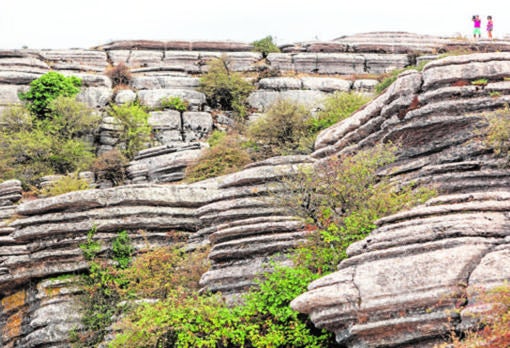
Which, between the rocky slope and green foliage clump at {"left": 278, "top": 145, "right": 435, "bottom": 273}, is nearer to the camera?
the rocky slope

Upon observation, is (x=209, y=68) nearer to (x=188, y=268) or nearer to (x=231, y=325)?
(x=188, y=268)

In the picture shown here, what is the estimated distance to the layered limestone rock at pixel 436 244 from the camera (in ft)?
39.8

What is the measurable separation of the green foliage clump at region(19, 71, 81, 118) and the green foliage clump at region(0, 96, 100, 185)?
2.02 feet

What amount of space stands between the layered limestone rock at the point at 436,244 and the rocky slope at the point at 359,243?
0.10 ft

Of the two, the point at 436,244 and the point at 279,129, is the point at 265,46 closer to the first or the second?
the point at 279,129

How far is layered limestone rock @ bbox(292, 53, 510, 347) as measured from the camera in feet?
39.8

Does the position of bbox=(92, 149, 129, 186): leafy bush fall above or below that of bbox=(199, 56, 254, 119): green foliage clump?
below

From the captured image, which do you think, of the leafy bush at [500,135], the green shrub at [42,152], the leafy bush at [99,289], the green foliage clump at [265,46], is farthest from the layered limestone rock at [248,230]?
the green foliage clump at [265,46]

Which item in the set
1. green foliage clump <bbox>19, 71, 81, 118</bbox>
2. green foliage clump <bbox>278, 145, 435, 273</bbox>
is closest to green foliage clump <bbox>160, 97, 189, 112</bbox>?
green foliage clump <bbox>19, 71, 81, 118</bbox>

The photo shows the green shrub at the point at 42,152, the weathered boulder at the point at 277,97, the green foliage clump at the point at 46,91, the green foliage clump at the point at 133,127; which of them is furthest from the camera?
the weathered boulder at the point at 277,97

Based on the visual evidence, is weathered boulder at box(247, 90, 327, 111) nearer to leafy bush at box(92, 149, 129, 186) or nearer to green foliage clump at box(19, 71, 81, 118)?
green foliage clump at box(19, 71, 81, 118)

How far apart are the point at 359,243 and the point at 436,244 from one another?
6.62ft

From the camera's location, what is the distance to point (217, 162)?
28625 millimetres

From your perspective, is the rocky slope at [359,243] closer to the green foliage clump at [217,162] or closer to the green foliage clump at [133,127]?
the green foliage clump at [217,162]
